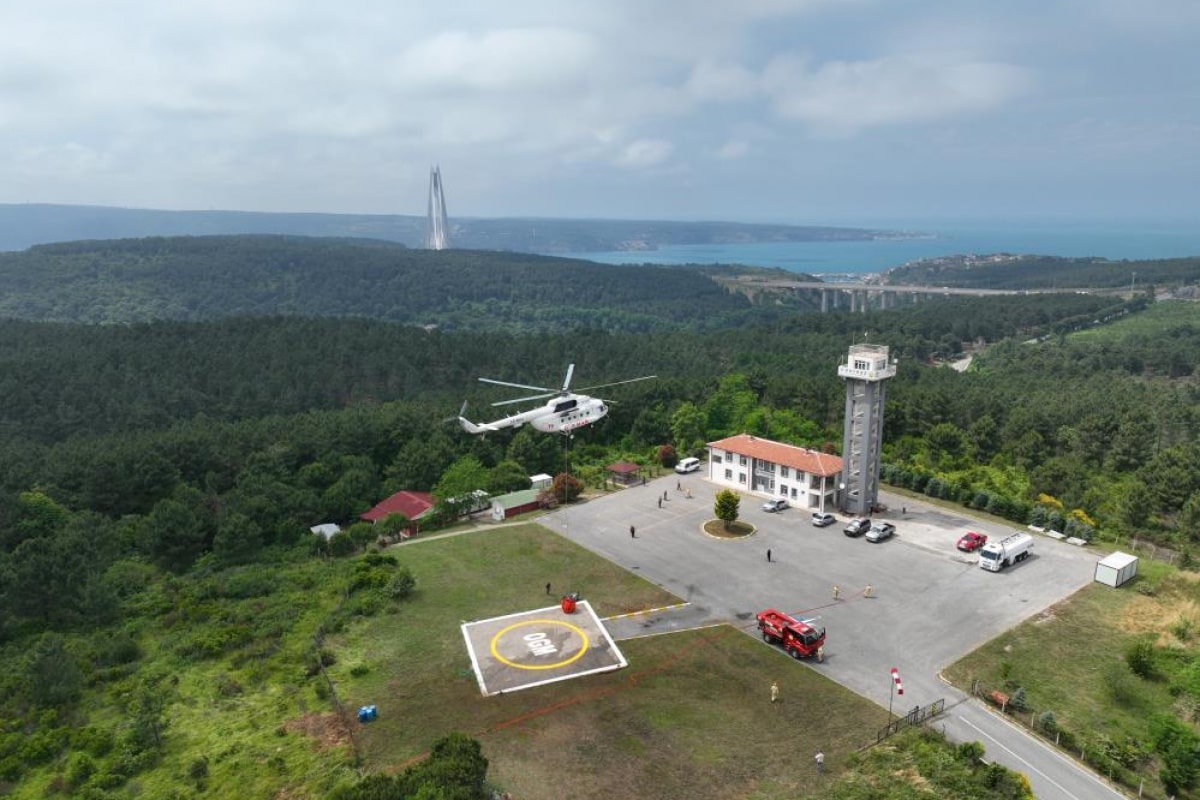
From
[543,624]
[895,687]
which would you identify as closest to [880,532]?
[895,687]

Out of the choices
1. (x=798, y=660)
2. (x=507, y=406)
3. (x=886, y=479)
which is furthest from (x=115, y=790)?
(x=507, y=406)

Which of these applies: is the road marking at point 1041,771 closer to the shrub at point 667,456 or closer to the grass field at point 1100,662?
the grass field at point 1100,662

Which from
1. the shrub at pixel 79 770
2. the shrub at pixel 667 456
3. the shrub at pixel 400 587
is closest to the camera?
the shrub at pixel 79 770

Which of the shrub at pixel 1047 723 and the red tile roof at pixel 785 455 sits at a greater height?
the red tile roof at pixel 785 455

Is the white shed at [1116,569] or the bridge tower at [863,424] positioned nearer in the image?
the white shed at [1116,569]

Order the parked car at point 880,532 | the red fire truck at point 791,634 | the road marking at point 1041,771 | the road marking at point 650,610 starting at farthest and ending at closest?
the parked car at point 880,532 < the road marking at point 650,610 < the red fire truck at point 791,634 < the road marking at point 1041,771

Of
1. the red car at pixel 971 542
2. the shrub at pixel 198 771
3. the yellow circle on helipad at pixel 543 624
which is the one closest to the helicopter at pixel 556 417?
the yellow circle on helipad at pixel 543 624

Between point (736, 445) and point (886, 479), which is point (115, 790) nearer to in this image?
point (736, 445)
